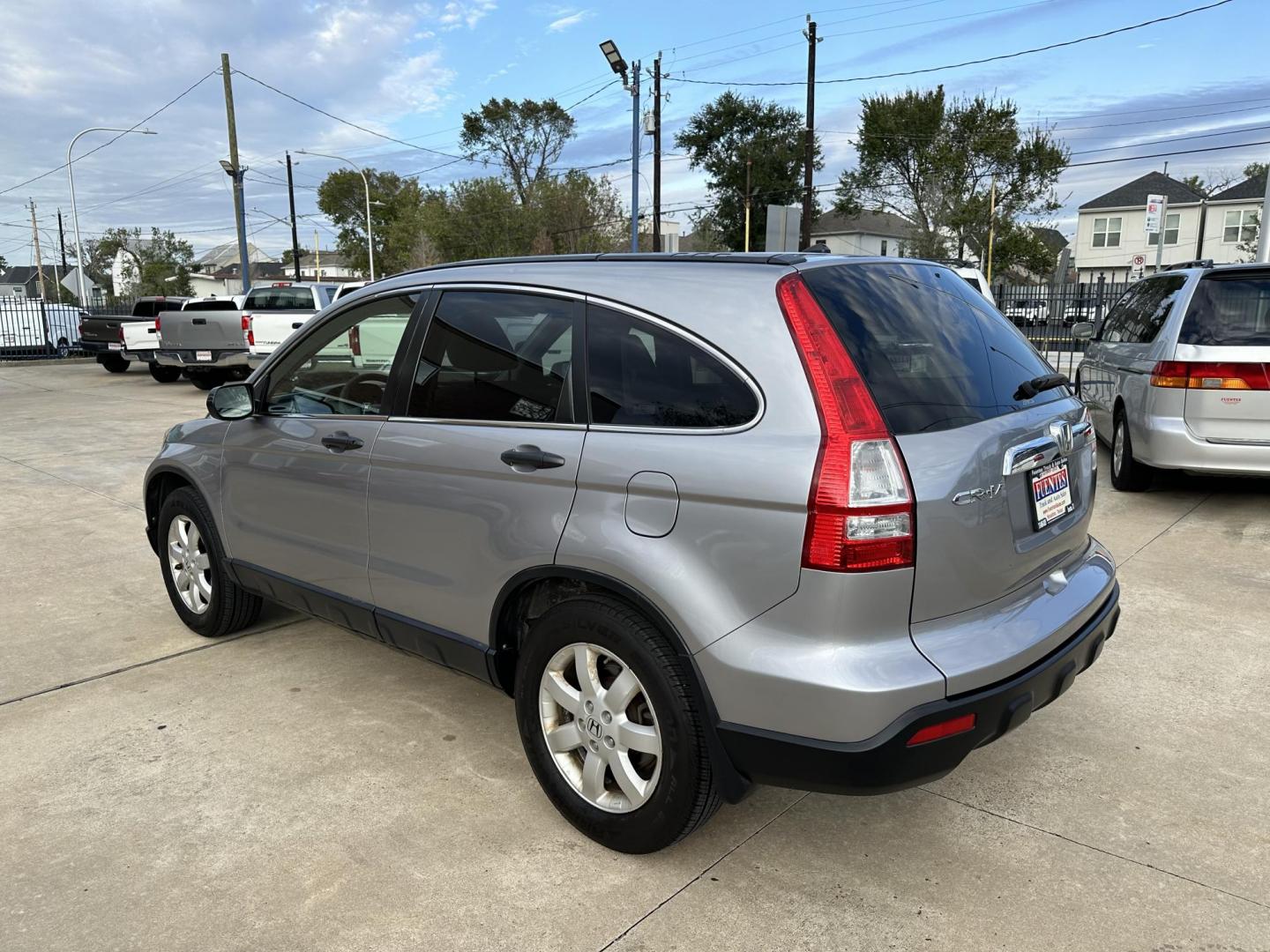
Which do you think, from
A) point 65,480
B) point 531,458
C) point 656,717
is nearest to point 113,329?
point 65,480

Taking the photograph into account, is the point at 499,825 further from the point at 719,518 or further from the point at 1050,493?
the point at 1050,493

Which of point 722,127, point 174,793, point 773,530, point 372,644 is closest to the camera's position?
point 773,530

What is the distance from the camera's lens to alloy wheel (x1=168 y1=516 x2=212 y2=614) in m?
4.59

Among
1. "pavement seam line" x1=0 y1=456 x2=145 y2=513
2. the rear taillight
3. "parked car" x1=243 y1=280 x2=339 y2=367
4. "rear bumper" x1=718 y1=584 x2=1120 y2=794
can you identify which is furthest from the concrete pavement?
"parked car" x1=243 y1=280 x2=339 y2=367

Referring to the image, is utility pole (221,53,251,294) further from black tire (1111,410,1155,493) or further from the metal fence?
black tire (1111,410,1155,493)

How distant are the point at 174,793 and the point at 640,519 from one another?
1984mm

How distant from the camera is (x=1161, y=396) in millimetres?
6617

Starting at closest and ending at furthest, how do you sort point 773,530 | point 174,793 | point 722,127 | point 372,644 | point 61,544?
point 773,530 < point 174,793 < point 372,644 < point 61,544 < point 722,127

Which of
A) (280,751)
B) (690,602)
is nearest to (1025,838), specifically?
(690,602)

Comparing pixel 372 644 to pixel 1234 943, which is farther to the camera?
pixel 372 644

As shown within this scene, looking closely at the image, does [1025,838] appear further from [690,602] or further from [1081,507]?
[690,602]

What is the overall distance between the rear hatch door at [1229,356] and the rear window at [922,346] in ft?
13.6

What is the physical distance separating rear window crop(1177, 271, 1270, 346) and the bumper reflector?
528cm

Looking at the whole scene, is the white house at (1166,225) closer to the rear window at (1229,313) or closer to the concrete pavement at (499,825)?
the rear window at (1229,313)
